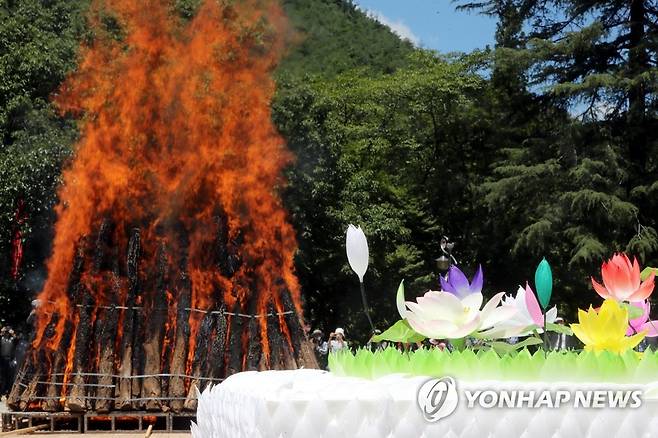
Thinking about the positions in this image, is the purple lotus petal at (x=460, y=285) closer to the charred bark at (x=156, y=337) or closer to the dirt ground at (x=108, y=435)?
the dirt ground at (x=108, y=435)

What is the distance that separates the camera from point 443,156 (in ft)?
118

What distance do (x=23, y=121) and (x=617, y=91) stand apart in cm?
1717

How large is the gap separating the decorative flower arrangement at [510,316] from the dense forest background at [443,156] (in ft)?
70.3

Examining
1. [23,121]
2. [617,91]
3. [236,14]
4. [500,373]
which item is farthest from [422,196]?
[500,373]

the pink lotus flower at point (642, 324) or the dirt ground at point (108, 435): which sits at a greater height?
the pink lotus flower at point (642, 324)

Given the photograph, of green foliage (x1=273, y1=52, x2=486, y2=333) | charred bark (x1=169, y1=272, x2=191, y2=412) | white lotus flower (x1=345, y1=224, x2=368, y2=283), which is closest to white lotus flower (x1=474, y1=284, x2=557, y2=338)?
white lotus flower (x1=345, y1=224, x2=368, y2=283)

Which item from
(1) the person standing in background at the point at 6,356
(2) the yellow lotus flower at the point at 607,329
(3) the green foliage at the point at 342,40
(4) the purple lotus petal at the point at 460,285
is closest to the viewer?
(2) the yellow lotus flower at the point at 607,329

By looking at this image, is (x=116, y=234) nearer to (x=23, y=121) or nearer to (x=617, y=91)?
(x=23, y=121)

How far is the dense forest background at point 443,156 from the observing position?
27.2 metres

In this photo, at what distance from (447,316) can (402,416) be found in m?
0.93

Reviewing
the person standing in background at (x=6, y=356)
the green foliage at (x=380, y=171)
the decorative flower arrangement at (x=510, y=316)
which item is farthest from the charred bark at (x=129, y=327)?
the green foliage at (x=380, y=171)

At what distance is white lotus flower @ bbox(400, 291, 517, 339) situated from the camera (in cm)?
453

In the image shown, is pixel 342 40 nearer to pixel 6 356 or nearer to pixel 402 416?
pixel 6 356

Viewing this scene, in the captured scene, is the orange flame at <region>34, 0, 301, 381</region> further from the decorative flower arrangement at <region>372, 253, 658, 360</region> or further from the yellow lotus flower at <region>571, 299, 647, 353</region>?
the yellow lotus flower at <region>571, 299, 647, 353</region>
